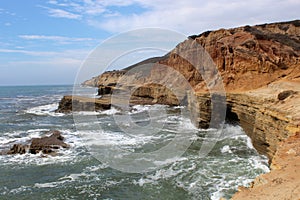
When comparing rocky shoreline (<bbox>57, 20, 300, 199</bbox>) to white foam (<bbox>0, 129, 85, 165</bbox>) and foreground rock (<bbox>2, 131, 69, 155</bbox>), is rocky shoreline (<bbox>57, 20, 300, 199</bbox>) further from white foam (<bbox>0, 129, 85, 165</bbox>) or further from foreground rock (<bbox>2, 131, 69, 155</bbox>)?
foreground rock (<bbox>2, 131, 69, 155</bbox>)

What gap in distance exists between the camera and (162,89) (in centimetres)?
4494

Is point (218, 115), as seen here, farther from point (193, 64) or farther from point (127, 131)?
point (193, 64)

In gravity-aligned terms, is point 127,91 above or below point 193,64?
below

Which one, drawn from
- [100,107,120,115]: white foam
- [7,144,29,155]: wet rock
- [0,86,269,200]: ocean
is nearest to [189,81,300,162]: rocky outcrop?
[0,86,269,200]: ocean

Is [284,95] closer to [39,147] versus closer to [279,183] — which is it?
[279,183]

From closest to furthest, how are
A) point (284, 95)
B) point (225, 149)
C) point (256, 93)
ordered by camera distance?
point (284, 95) < point (225, 149) < point (256, 93)

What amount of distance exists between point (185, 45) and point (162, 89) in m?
8.80

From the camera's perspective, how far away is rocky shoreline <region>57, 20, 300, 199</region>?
721 centimetres

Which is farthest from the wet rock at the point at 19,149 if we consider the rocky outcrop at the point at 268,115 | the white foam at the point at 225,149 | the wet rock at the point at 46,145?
the rocky outcrop at the point at 268,115

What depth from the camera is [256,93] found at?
57.1 feet

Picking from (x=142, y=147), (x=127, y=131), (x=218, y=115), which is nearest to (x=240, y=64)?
(x=218, y=115)

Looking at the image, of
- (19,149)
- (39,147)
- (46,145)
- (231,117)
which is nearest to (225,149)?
(231,117)

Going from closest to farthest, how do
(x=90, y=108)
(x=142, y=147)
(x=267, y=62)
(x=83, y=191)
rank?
(x=83, y=191) → (x=142, y=147) → (x=267, y=62) → (x=90, y=108)

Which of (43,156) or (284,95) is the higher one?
(284,95)
